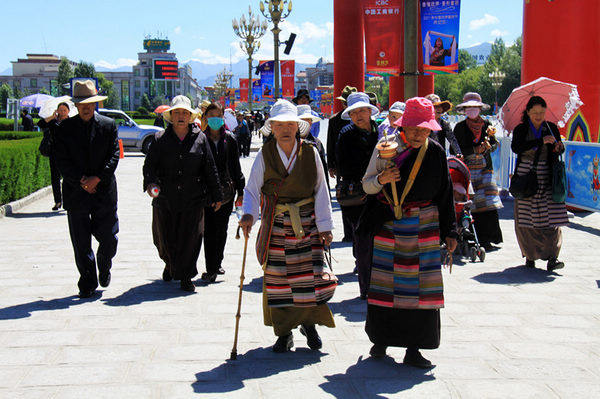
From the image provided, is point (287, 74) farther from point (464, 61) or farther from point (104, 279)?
point (464, 61)

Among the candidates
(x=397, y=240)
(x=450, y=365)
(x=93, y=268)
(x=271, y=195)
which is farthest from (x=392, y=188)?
(x=93, y=268)

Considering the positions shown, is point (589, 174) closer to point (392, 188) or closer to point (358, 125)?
point (358, 125)

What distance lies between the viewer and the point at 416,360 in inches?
186

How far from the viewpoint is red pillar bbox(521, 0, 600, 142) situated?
507 inches

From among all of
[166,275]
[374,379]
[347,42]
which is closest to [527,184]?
[166,275]

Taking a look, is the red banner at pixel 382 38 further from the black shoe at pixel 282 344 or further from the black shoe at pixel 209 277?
the black shoe at pixel 282 344

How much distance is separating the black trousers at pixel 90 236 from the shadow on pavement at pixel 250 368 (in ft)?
7.58

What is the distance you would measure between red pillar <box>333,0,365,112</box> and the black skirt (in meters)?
13.3

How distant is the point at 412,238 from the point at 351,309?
1.68 m

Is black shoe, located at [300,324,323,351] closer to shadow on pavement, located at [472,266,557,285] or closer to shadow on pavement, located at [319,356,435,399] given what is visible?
shadow on pavement, located at [319,356,435,399]

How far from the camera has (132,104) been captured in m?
189

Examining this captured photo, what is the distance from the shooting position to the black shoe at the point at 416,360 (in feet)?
15.5

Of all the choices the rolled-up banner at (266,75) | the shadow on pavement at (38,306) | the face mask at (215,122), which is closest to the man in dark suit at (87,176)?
the shadow on pavement at (38,306)

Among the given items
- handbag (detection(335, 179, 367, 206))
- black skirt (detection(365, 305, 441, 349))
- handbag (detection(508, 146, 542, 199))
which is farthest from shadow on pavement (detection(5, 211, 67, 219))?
black skirt (detection(365, 305, 441, 349))
